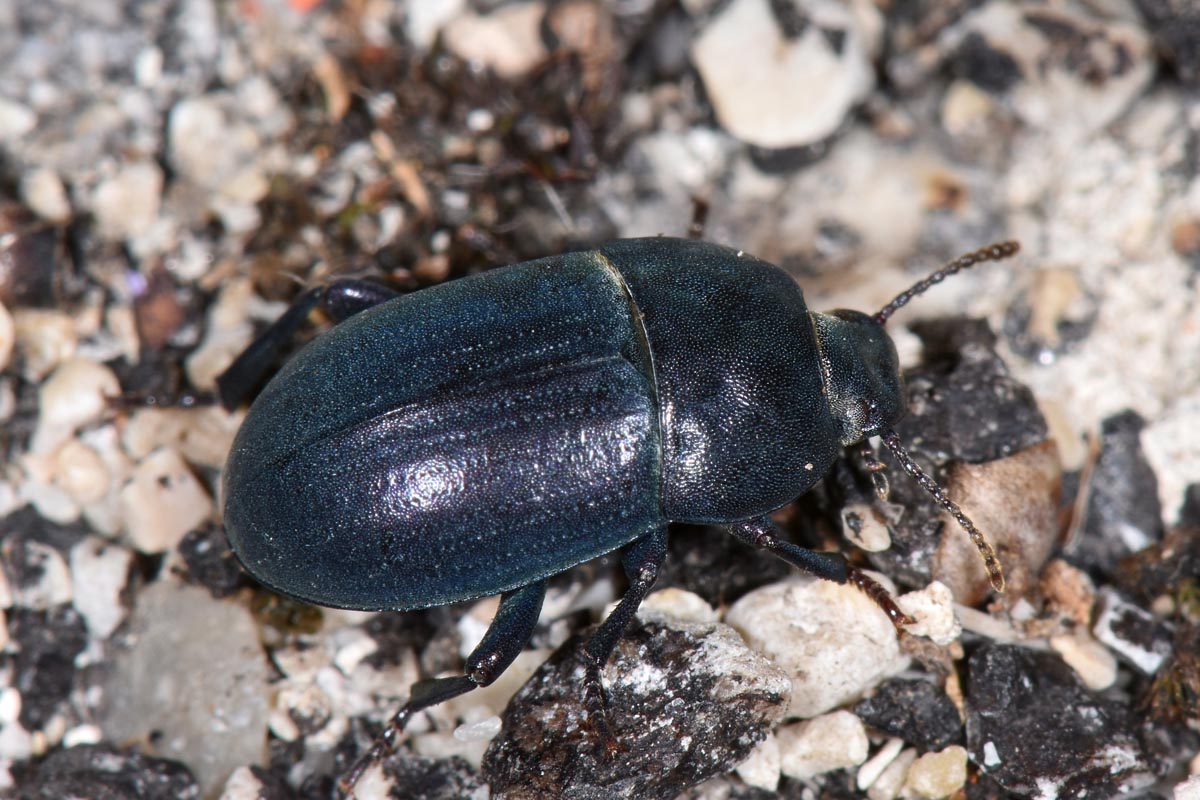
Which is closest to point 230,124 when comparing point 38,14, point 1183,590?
point 38,14

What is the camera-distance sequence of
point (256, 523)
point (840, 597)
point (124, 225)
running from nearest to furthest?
point (256, 523) → point (840, 597) → point (124, 225)

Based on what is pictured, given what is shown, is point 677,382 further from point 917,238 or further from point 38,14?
point 38,14

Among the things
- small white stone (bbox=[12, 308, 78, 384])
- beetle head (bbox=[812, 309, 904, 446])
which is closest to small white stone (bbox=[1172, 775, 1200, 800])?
beetle head (bbox=[812, 309, 904, 446])

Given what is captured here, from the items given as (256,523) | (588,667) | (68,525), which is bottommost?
(68,525)

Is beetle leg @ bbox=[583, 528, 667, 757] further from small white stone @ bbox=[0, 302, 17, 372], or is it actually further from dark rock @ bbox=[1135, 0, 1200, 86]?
dark rock @ bbox=[1135, 0, 1200, 86]

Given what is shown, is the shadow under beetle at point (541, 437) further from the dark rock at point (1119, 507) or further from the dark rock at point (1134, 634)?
the dark rock at point (1119, 507)

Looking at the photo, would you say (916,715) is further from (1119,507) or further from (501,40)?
(501,40)

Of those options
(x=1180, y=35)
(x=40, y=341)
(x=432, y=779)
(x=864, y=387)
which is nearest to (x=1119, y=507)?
(x=864, y=387)
